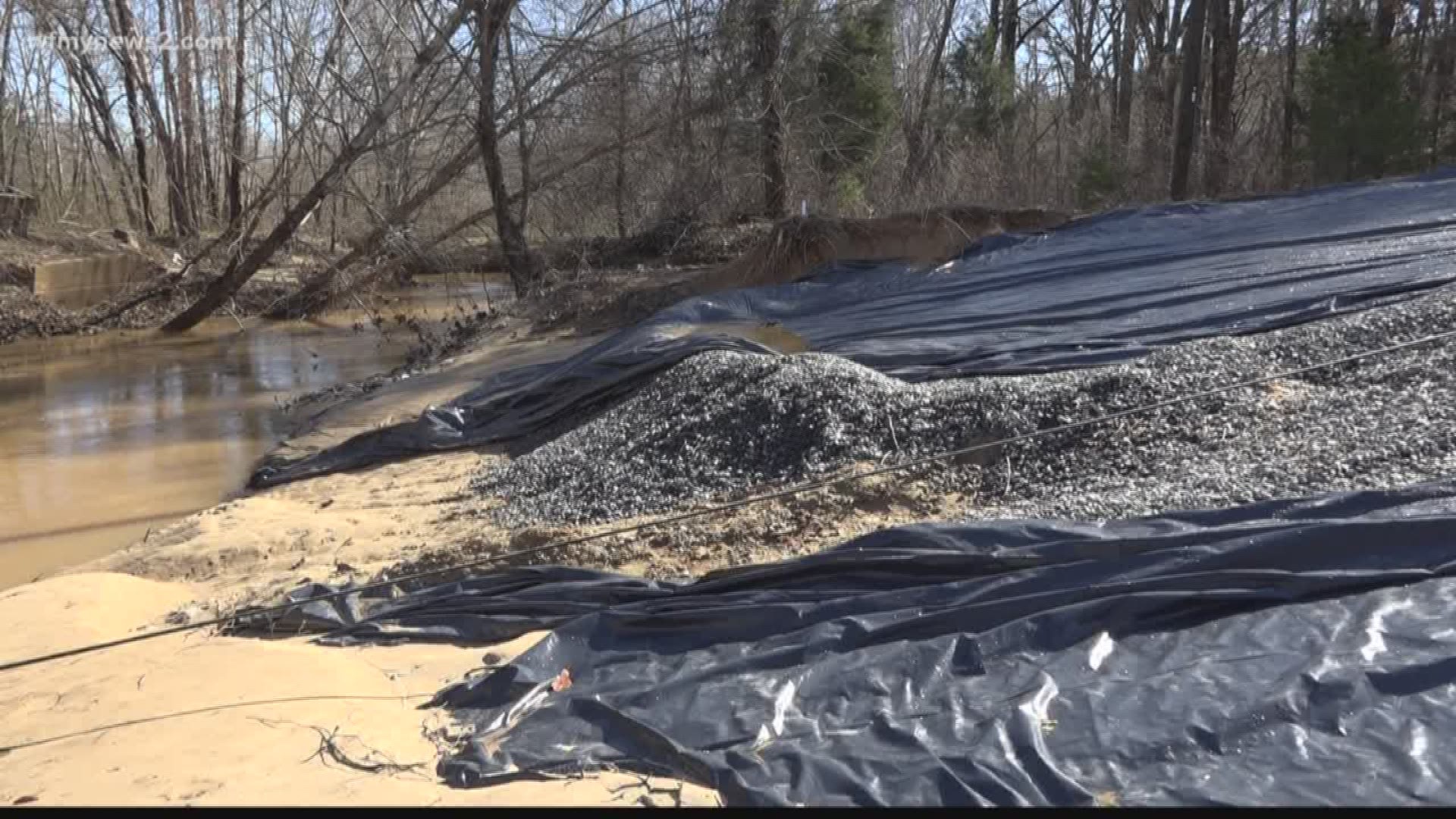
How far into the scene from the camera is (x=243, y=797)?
10.1 feet

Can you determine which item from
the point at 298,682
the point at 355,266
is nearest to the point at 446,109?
the point at 355,266

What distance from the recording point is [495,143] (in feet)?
44.1

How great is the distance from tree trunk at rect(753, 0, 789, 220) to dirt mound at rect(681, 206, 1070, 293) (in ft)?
10.2

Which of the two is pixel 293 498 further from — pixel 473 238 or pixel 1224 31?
pixel 1224 31

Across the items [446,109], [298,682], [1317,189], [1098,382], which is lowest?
[298,682]

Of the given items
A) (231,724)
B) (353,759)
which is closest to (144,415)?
(231,724)

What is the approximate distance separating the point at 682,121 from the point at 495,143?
108 inches

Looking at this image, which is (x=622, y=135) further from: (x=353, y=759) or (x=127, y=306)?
(x=353, y=759)

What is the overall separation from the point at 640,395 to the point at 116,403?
7.36 m

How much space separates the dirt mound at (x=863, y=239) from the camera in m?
12.0

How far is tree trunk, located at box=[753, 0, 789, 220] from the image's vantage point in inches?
574

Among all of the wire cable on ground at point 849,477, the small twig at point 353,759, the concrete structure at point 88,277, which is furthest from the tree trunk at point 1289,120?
the concrete structure at point 88,277

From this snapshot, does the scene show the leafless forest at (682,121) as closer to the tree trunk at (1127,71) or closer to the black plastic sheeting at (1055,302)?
the tree trunk at (1127,71)

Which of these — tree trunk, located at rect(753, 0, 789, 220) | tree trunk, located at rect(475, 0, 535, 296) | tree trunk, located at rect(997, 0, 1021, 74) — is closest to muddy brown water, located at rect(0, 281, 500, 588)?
tree trunk, located at rect(475, 0, 535, 296)
